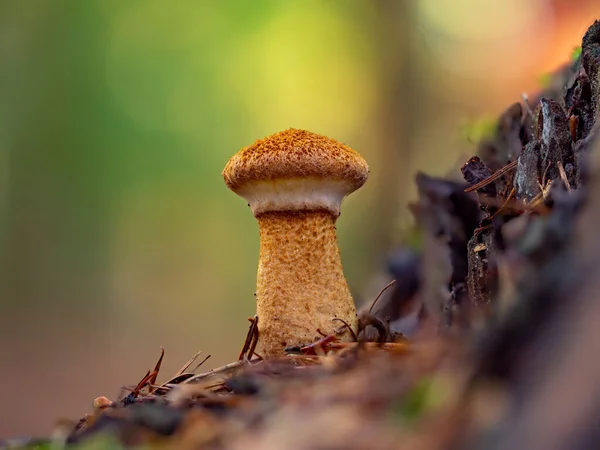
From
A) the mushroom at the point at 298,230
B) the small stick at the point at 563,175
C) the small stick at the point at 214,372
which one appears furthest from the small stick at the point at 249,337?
the small stick at the point at 563,175

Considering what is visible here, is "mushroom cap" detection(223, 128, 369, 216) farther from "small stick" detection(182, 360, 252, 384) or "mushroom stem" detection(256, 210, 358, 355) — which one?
"small stick" detection(182, 360, 252, 384)

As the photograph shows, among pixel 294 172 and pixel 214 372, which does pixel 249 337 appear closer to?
pixel 214 372

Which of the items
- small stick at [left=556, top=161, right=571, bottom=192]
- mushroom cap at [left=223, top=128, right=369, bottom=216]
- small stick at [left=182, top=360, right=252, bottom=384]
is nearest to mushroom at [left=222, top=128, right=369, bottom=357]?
mushroom cap at [left=223, top=128, right=369, bottom=216]

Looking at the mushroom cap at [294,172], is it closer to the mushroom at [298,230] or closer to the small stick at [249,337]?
the mushroom at [298,230]

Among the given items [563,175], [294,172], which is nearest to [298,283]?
[294,172]

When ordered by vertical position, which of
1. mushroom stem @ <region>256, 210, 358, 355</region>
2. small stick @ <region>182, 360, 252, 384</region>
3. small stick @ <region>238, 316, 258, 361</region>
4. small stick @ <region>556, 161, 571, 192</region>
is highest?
small stick @ <region>556, 161, 571, 192</region>

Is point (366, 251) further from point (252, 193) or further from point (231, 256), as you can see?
point (252, 193)

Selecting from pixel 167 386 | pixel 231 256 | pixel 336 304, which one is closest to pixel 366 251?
pixel 231 256
